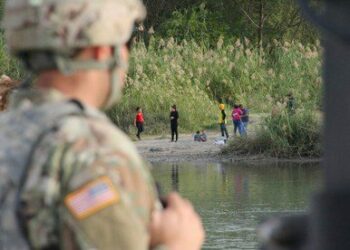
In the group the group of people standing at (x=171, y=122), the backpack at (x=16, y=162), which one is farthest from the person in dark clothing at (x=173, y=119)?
the backpack at (x=16, y=162)

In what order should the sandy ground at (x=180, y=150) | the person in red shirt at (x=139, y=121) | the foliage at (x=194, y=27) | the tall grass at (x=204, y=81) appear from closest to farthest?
the sandy ground at (x=180, y=150), the person in red shirt at (x=139, y=121), the tall grass at (x=204, y=81), the foliage at (x=194, y=27)

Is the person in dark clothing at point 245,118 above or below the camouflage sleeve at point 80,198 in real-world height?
below

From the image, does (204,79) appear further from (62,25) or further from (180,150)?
(62,25)

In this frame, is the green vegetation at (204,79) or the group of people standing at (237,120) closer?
the group of people standing at (237,120)

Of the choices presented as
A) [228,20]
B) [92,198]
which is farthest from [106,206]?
[228,20]

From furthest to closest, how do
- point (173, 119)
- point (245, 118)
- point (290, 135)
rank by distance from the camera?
point (245, 118), point (173, 119), point (290, 135)

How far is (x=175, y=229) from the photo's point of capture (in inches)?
117

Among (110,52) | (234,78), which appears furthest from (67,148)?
(234,78)

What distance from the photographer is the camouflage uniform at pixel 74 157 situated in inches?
111

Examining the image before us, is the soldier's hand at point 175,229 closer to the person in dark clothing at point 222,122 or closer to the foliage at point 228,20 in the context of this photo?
the person in dark clothing at point 222,122

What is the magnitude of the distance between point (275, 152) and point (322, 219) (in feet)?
105

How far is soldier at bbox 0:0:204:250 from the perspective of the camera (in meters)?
2.82

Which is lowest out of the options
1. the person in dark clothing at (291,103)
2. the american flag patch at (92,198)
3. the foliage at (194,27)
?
the person in dark clothing at (291,103)

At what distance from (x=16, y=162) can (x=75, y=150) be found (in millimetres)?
134
